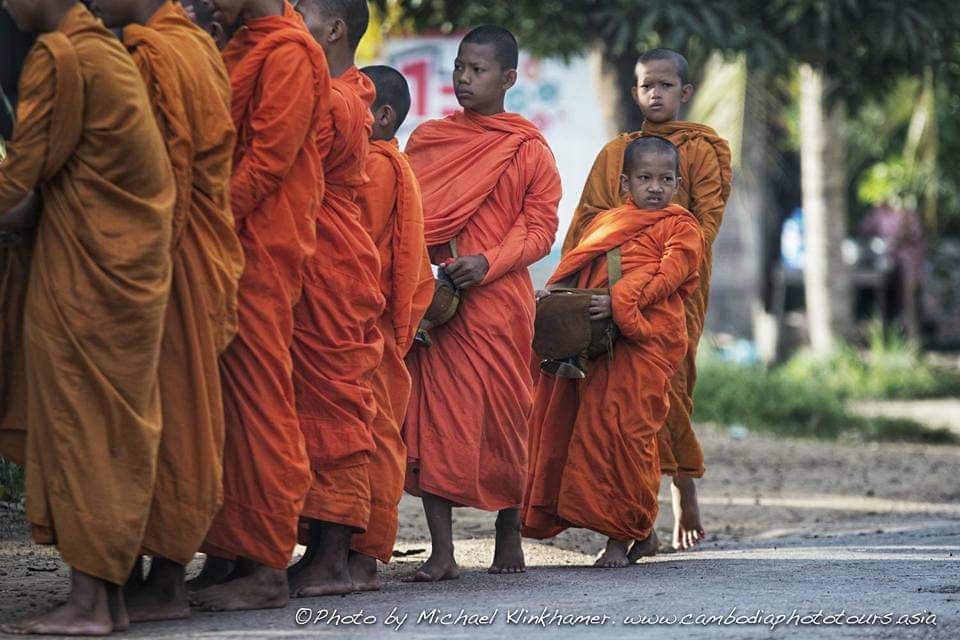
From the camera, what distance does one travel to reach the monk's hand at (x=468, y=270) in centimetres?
601

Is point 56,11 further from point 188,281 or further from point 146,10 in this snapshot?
point 188,281

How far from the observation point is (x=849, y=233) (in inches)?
1087

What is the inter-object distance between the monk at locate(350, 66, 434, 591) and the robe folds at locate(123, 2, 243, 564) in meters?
0.90

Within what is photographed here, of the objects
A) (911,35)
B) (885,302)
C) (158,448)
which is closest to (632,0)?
(911,35)

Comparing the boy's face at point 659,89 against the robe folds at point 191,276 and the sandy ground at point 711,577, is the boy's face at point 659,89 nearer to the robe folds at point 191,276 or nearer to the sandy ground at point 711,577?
the sandy ground at point 711,577

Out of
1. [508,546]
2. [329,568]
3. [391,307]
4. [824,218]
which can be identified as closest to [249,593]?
[329,568]

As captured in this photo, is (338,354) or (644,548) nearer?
(338,354)

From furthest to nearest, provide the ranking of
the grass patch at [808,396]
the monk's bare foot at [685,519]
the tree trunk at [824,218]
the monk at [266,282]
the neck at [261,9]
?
the tree trunk at [824,218], the grass patch at [808,396], the monk's bare foot at [685,519], the neck at [261,9], the monk at [266,282]

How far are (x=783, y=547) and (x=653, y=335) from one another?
4.77 ft

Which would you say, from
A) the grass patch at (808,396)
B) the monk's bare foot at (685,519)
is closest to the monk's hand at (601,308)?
the monk's bare foot at (685,519)

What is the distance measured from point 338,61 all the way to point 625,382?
66.5 inches

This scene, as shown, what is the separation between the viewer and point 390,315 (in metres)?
5.63

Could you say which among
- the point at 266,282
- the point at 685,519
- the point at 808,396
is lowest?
the point at 808,396

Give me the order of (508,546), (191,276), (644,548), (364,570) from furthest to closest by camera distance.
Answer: (644,548) < (508,546) < (364,570) < (191,276)
